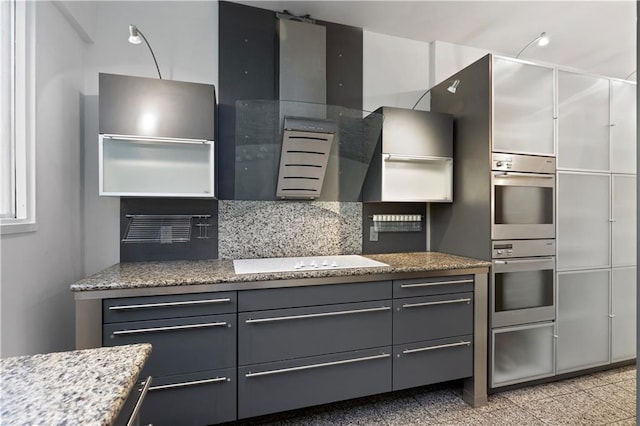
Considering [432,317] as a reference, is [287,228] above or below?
above

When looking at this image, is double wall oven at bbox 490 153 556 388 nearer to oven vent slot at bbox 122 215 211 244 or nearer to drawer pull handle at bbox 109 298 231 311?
drawer pull handle at bbox 109 298 231 311

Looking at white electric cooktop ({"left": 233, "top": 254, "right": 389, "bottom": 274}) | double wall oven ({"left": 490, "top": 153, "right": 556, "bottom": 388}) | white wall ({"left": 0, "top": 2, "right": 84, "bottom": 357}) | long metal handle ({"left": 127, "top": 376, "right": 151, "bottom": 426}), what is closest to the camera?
long metal handle ({"left": 127, "top": 376, "right": 151, "bottom": 426})

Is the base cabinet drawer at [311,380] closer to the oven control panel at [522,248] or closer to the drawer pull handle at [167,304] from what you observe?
the drawer pull handle at [167,304]

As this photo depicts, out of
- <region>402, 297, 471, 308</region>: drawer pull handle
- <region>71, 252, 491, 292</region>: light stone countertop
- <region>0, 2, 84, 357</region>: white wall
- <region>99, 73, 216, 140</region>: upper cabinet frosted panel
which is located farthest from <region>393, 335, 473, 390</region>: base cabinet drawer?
<region>0, 2, 84, 357</region>: white wall

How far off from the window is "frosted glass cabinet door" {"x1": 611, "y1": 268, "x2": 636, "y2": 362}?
4171mm

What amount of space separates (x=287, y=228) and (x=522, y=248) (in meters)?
1.81

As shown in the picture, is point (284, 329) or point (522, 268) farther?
point (522, 268)

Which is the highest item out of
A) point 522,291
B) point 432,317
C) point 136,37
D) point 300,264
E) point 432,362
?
point 136,37

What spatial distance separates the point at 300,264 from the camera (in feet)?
7.11

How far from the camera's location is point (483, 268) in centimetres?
221

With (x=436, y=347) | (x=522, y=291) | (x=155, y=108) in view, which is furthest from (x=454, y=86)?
(x=155, y=108)

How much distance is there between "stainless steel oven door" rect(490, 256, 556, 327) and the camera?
89.0 inches

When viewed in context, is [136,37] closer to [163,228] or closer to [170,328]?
[163,228]

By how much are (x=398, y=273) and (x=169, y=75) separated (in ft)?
7.13
